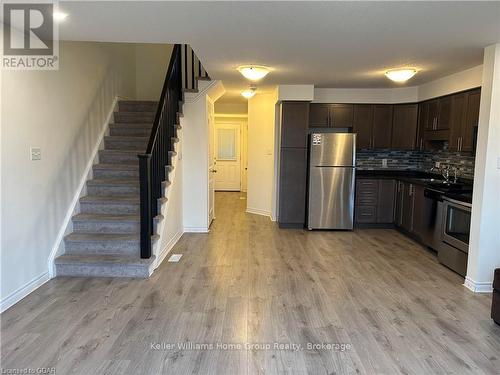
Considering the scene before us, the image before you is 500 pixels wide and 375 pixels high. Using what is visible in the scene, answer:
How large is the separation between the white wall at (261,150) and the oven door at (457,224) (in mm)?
3171

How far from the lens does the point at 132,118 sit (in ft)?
18.1

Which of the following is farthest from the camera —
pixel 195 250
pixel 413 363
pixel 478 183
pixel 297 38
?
pixel 195 250

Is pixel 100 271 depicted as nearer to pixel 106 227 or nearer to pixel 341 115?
pixel 106 227

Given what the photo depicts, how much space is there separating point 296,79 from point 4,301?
14.5 feet

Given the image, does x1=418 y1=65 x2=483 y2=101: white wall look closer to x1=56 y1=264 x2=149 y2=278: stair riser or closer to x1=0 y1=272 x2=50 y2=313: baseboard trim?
x1=56 y1=264 x2=149 y2=278: stair riser

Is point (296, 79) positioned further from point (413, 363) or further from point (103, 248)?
point (413, 363)

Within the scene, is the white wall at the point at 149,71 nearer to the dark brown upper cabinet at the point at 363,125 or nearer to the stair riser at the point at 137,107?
the stair riser at the point at 137,107

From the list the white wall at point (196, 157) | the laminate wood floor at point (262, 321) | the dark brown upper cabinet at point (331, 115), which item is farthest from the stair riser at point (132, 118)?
the dark brown upper cabinet at point (331, 115)

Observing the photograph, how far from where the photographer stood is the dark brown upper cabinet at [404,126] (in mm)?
5934

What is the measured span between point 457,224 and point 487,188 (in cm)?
77

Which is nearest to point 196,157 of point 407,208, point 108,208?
point 108,208

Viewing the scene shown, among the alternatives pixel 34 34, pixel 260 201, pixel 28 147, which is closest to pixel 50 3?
pixel 34 34

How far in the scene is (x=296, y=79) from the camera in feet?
17.1

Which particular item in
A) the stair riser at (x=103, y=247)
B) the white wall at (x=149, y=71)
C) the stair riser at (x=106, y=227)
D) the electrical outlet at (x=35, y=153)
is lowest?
the stair riser at (x=103, y=247)
